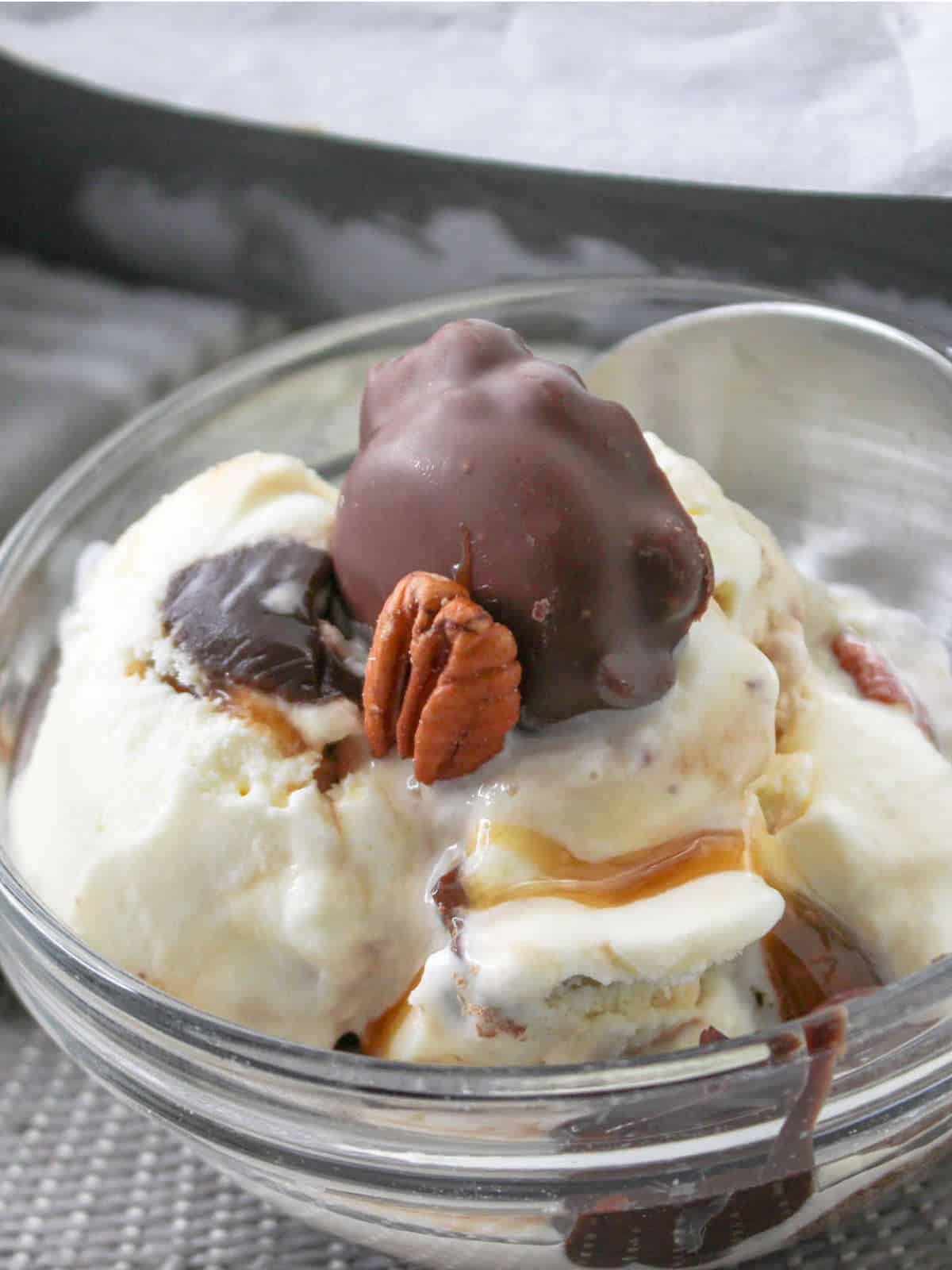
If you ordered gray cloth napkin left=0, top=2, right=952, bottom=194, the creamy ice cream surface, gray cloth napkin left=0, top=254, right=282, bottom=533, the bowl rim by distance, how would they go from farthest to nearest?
gray cloth napkin left=0, top=254, right=282, bottom=533 → gray cloth napkin left=0, top=2, right=952, bottom=194 → the creamy ice cream surface → the bowl rim

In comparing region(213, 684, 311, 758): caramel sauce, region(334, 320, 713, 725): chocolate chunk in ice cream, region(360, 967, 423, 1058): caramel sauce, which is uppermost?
region(334, 320, 713, 725): chocolate chunk in ice cream

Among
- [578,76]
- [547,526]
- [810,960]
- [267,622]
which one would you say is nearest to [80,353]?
[578,76]

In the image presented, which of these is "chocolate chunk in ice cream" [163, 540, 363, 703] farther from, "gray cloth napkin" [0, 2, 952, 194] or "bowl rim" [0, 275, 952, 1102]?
"gray cloth napkin" [0, 2, 952, 194]

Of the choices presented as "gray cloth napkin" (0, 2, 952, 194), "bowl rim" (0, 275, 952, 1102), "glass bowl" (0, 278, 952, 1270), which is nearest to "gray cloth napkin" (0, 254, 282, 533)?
"gray cloth napkin" (0, 2, 952, 194)

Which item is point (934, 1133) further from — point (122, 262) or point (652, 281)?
point (122, 262)

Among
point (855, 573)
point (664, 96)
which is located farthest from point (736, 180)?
point (855, 573)
